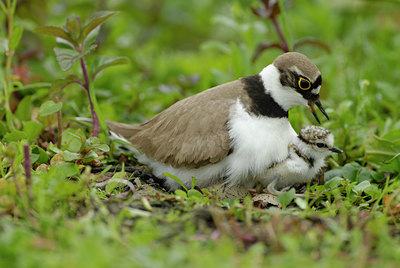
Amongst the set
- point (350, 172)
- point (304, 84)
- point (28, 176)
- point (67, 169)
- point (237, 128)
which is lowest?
point (350, 172)

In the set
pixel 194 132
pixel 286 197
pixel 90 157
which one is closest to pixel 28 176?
pixel 90 157

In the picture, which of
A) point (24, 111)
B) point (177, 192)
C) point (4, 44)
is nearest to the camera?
point (177, 192)

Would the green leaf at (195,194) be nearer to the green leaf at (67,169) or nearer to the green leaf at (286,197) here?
the green leaf at (286,197)

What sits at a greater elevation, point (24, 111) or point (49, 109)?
point (49, 109)

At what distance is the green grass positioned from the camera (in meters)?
2.57

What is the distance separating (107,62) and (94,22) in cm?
36

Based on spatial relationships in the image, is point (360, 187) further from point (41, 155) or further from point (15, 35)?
point (15, 35)

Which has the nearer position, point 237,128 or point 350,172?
point 237,128

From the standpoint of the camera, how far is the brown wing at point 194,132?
13.3ft

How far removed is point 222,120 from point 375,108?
244 cm

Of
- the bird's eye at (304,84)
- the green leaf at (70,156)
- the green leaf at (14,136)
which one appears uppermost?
the bird's eye at (304,84)

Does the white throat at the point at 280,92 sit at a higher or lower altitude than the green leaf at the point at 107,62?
lower

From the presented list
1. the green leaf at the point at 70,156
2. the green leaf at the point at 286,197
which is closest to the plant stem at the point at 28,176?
the green leaf at the point at 70,156

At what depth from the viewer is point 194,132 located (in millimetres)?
4156
